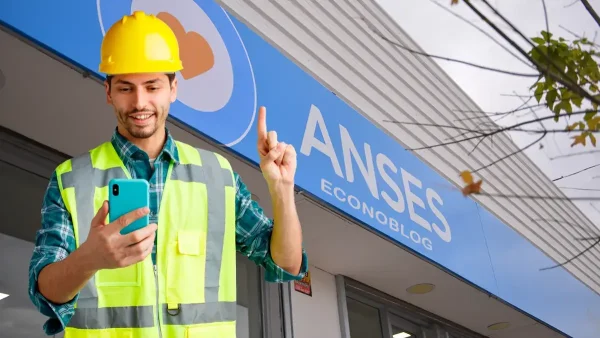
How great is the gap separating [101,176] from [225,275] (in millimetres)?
443

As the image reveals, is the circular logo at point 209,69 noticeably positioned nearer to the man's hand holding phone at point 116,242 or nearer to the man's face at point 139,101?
the man's face at point 139,101

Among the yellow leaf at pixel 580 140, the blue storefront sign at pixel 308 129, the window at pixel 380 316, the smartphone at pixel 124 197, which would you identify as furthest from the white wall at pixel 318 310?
the smartphone at pixel 124 197

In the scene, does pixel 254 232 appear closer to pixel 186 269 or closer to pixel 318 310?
pixel 186 269

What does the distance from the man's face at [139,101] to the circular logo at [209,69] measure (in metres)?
1.02

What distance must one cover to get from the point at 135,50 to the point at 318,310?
143 inches

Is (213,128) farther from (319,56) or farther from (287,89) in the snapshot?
(319,56)

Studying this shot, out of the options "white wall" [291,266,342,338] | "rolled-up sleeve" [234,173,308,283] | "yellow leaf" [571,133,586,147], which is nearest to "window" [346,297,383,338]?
"white wall" [291,266,342,338]

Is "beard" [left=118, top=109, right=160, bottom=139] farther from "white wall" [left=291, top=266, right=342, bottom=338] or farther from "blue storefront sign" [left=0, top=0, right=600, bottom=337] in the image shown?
"white wall" [left=291, top=266, right=342, bottom=338]

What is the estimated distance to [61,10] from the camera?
8.25ft

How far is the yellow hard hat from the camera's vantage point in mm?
1811

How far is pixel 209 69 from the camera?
3193 mm

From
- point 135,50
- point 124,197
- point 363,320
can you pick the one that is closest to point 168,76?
point 135,50

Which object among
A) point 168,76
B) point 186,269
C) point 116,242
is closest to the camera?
point 116,242

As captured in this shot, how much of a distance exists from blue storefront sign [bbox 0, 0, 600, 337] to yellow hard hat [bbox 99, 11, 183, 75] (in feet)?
2.29
